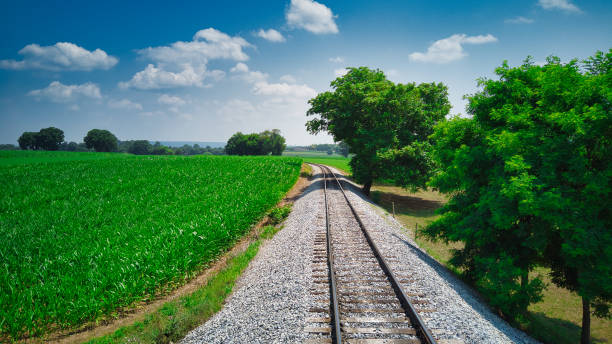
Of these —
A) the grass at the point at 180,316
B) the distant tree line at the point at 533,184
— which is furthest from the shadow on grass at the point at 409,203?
the grass at the point at 180,316

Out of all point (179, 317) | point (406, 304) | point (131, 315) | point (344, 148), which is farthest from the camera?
point (344, 148)

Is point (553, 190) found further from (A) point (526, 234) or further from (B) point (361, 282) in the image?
(B) point (361, 282)

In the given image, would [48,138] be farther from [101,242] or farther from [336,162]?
[101,242]

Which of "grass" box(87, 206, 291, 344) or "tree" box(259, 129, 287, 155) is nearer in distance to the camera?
"grass" box(87, 206, 291, 344)

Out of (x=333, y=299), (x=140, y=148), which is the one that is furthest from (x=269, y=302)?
(x=140, y=148)

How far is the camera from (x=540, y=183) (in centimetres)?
646

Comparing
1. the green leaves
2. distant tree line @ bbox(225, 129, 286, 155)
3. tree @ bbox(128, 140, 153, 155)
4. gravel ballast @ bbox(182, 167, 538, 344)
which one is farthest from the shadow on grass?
tree @ bbox(128, 140, 153, 155)

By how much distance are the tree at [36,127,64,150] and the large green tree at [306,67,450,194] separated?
372ft

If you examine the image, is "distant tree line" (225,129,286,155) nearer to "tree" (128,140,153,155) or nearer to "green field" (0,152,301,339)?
"tree" (128,140,153,155)

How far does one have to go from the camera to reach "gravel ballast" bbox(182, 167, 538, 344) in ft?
15.9

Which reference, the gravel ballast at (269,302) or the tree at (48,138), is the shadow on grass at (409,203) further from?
the tree at (48,138)

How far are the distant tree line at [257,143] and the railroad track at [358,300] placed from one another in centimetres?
8410

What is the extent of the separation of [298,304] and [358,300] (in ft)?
4.90

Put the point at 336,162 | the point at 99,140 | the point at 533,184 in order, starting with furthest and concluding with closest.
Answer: the point at 99,140
the point at 336,162
the point at 533,184
